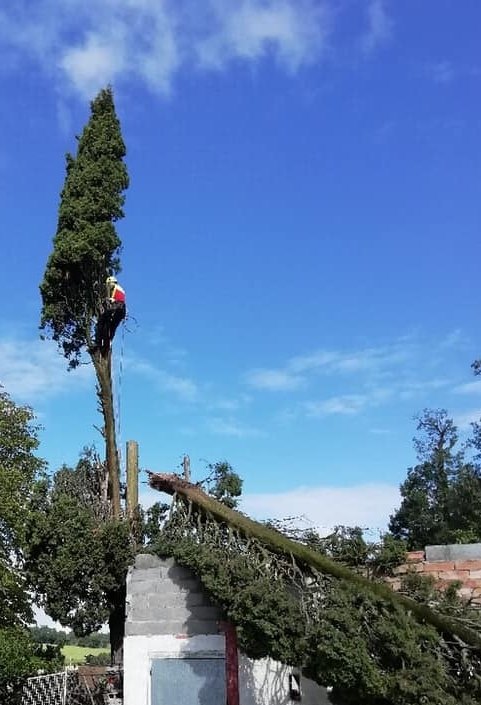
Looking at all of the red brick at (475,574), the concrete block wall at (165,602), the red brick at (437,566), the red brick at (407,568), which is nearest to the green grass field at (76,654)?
the concrete block wall at (165,602)

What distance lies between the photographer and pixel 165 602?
10953 mm

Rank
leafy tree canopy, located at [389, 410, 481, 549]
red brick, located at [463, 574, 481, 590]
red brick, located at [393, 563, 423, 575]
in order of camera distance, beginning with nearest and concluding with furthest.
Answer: red brick, located at [463, 574, 481, 590], red brick, located at [393, 563, 423, 575], leafy tree canopy, located at [389, 410, 481, 549]

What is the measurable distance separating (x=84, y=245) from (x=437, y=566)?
8.37 meters

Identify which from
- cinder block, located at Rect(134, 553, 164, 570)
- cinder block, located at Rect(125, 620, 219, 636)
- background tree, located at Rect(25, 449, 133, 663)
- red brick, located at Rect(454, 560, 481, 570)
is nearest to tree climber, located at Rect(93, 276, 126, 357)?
background tree, located at Rect(25, 449, 133, 663)

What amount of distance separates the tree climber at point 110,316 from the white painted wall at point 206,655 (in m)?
5.51

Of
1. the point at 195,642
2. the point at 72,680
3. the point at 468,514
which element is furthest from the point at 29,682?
the point at 468,514

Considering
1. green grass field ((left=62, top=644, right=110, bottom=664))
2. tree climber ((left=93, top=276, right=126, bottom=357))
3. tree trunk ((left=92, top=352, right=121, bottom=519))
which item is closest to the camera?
tree trunk ((left=92, top=352, right=121, bottom=519))

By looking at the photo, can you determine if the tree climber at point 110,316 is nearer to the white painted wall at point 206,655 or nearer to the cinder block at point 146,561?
the cinder block at point 146,561

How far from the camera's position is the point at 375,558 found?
9.91 meters

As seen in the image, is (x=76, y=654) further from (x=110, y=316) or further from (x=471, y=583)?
(x=471, y=583)

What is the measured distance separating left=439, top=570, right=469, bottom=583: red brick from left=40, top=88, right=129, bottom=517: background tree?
20.8 feet

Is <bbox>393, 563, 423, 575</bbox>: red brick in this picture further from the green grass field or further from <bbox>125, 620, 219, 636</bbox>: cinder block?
the green grass field

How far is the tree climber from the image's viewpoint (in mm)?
13523

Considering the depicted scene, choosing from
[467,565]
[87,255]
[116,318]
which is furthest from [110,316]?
[467,565]
